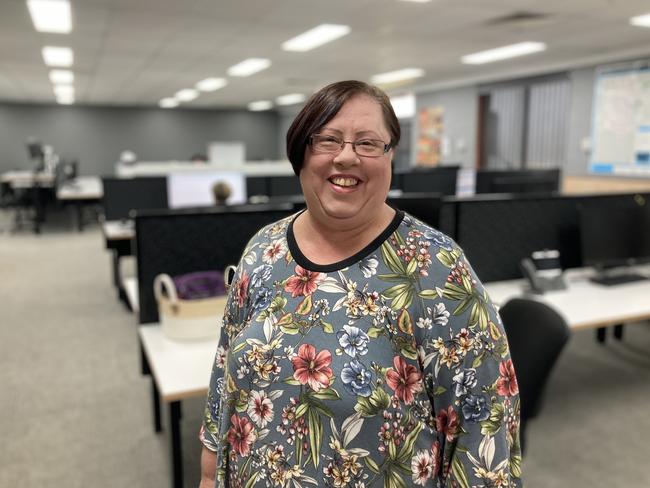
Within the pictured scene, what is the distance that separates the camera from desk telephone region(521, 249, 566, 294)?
2312 millimetres

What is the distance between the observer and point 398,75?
7.84 m

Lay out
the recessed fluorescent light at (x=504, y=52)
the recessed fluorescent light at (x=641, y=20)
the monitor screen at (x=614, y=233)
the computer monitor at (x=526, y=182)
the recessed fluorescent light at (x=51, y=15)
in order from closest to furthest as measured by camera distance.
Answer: the monitor screen at (x=614, y=233)
the computer monitor at (x=526, y=182)
the recessed fluorescent light at (x=51, y=15)
the recessed fluorescent light at (x=641, y=20)
the recessed fluorescent light at (x=504, y=52)

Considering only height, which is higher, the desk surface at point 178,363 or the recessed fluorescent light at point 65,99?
the recessed fluorescent light at point 65,99

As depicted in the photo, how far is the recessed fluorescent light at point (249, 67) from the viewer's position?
6.57 meters

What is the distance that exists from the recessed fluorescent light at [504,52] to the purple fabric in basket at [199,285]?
192 inches

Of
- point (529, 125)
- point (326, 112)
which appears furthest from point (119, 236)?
point (529, 125)

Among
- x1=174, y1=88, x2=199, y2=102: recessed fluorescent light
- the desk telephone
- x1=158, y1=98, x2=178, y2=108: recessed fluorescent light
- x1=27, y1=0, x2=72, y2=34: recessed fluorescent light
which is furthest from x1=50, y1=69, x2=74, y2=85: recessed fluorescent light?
the desk telephone

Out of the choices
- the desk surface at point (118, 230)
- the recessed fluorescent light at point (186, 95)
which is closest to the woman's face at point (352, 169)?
the desk surface at point (118, 230)

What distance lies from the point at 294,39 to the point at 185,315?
413cm

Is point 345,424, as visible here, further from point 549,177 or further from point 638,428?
point 549,177

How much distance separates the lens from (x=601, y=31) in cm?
492

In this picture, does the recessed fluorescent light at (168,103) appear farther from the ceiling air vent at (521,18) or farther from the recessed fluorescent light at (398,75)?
the ceiling air vent at (521,18)

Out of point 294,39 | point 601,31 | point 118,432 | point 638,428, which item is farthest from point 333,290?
point 601,31

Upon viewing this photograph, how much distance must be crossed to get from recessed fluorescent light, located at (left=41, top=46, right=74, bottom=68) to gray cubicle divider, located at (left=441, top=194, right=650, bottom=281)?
5131 mm
